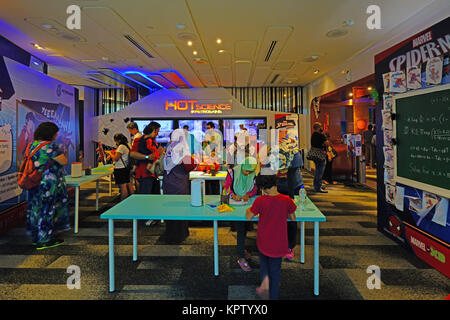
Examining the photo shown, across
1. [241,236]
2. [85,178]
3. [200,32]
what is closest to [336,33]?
[200,32]

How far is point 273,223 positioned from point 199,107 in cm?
796

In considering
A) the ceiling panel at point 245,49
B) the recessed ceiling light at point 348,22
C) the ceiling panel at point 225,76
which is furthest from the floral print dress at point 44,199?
the ceiling panel at point 225,76

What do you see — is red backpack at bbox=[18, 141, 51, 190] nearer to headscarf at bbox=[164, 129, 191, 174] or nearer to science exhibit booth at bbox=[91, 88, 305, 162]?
headscarf at bbox=[164, 129, 191, 174]

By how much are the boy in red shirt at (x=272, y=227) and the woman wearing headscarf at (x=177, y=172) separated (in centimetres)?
135

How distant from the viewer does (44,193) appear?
10.6ft

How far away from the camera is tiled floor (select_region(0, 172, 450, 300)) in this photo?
2201mm

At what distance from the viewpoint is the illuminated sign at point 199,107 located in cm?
938

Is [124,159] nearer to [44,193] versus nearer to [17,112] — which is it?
[44,193]

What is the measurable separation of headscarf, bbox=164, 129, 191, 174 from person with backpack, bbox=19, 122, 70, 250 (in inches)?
54.5

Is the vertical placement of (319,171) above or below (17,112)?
below

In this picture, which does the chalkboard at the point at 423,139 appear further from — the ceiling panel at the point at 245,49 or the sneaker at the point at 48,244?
the sneaker at the point at 48,244

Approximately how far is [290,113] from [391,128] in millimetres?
6290

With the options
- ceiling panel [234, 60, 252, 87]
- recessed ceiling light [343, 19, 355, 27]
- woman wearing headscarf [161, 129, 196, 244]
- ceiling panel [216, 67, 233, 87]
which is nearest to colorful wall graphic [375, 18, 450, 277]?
recessed ceiling light [343, 19, 355, 27]

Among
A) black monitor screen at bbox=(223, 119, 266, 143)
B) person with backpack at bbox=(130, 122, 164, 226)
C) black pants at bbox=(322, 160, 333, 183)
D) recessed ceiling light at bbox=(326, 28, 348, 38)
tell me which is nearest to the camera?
person with backpack at bbox=(130, 122, 164, 226)
